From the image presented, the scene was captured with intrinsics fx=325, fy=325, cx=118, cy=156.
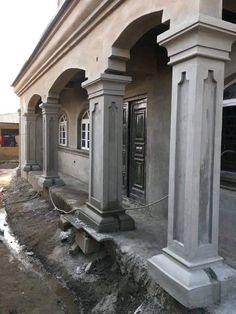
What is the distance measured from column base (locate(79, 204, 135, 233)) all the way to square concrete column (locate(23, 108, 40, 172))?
23.3 feet

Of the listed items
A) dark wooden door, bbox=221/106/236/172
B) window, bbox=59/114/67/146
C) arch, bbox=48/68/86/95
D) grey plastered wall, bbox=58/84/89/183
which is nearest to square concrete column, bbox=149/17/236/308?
dark wooden door, bbox=221/106/236/172

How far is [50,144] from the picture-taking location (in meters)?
8.74

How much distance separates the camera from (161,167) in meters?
5.69

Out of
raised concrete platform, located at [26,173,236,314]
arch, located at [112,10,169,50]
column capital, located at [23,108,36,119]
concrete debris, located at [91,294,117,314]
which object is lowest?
concrete debris, located at [91,294,117,314]

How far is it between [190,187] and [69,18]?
13.0ft

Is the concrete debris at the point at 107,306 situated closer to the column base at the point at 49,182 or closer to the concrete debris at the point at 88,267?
the concrete debris at the point at 88,267

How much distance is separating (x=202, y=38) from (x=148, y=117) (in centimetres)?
338

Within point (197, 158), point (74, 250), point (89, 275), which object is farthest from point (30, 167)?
point (197, 158)

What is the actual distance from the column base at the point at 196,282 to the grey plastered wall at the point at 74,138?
654 cm

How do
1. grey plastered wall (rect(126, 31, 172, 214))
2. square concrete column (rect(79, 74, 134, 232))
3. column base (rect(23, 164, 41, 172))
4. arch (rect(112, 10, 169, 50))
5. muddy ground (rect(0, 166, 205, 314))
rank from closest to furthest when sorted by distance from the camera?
muddy ground (rect(0, 166, 205, 314)), arch (rect(112, 10, 169, 50)), square concrete column (rect(79, 74, 134, 232)), grey plastered wall (rect(126, 31, 172, 214)), column base (rect(23, 164, 41, 172))

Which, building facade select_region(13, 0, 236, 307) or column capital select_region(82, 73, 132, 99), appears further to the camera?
column capital select_region(82, 73, 132, 99)

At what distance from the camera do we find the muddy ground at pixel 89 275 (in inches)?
130

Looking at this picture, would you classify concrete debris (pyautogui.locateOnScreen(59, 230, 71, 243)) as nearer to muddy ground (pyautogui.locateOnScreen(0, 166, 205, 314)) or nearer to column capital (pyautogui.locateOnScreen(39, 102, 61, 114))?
muddy ground (pyautogui.locateOnScreen(0, 166, 205, 314))

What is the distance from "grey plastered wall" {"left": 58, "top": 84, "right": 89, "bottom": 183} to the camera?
9750 mm
